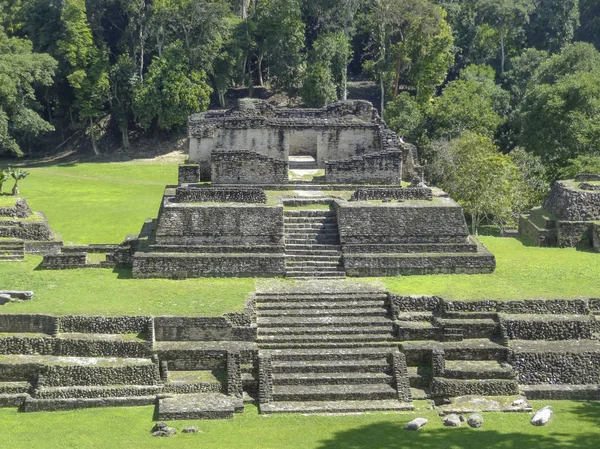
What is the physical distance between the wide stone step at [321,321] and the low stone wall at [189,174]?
9.14 metres

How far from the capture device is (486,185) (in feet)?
117

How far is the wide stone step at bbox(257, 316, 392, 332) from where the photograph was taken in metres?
22.4

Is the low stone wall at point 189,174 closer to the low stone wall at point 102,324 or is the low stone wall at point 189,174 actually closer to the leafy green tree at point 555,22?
the low stone wall at point 102,324

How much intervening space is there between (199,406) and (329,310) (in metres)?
4.44

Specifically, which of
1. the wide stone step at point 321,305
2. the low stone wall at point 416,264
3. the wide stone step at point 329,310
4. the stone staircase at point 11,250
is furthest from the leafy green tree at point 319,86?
the wide stone step at point 329,310

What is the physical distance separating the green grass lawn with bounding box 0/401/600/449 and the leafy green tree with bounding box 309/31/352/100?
36.7 meters

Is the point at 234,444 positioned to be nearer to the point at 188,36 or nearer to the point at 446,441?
the point at 446,441

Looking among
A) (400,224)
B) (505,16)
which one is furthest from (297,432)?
(505,16)

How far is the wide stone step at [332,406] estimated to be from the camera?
1994 cm

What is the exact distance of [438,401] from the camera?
20.5m

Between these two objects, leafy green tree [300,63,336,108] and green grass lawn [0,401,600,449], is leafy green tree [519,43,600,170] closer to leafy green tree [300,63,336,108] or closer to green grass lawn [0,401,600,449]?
leafy green tree [300,63,336,108]

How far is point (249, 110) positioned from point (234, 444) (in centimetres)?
1840

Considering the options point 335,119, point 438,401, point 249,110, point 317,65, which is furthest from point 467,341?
point 317,65

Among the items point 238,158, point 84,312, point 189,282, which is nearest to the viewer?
point 84,312
